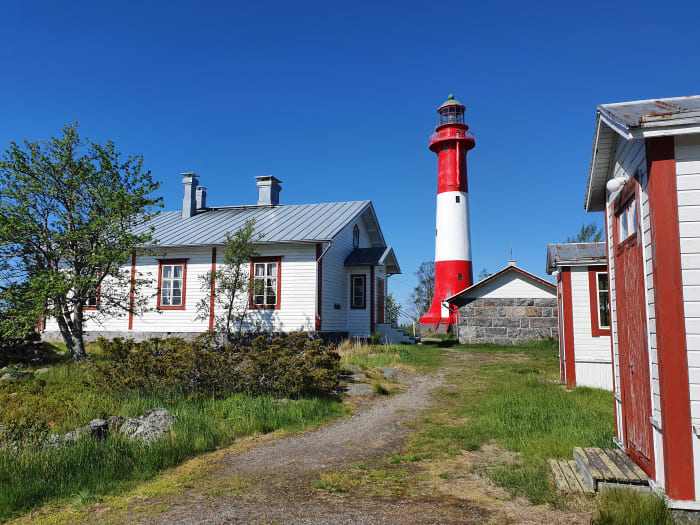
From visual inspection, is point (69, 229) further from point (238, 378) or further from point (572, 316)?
point (572, 316)

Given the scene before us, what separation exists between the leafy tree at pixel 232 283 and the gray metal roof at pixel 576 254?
10.2 metres

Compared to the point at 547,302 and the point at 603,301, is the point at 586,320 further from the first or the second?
the point at 547,302

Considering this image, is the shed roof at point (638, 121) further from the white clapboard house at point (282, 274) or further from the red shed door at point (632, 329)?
the white clapboard house at point (282, 274)

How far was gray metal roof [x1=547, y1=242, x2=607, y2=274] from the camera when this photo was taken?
36.9ft

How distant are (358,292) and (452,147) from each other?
11.4 m

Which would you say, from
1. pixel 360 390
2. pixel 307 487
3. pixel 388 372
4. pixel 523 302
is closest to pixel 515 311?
pixel 523 302

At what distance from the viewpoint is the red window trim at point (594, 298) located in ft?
36.9

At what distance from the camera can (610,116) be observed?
16.5ft

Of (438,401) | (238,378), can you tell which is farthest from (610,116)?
(238,378)

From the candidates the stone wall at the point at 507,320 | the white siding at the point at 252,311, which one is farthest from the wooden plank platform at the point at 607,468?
the stone wall at the point at 507,320

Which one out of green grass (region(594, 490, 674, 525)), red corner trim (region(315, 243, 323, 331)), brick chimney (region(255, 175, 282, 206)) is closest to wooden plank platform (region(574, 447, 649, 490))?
green grass (region(594, 490, 674, 525))

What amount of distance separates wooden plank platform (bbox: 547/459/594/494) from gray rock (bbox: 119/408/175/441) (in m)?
4.97

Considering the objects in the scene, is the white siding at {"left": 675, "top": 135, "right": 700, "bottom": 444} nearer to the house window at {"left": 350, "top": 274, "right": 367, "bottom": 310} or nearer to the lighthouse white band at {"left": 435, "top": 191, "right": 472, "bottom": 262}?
the house window at {"left": 350, "top": 274, "right": 367, "bottom": 310}

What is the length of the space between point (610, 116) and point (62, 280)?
12.6 metres
